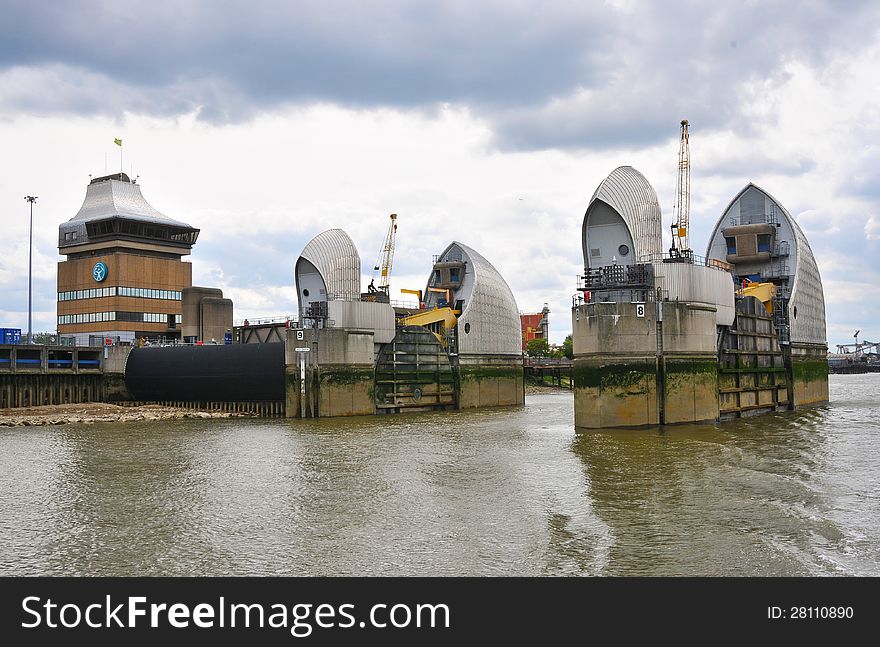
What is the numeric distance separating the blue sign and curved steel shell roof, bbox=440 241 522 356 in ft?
119

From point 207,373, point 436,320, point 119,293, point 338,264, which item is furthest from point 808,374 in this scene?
point 119,293

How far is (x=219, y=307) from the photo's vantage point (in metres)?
76.4

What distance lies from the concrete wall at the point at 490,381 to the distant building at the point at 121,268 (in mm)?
35046

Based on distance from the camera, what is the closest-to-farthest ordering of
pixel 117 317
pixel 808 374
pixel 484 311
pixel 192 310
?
pixel 808 374, pixel 484 311, pixel 192 310, pixel 117 317

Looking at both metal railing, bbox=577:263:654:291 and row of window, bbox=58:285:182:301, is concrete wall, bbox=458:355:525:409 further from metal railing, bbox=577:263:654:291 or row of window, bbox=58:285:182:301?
row of window, bbox=58:285:182:301

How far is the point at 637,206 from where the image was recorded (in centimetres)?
4634

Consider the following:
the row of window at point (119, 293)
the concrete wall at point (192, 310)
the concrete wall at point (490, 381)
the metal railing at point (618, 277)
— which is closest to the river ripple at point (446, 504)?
the metal railing at point (618, 277)

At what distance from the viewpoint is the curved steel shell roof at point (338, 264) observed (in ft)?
185

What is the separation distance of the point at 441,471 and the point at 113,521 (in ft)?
37.4

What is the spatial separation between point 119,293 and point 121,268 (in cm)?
252

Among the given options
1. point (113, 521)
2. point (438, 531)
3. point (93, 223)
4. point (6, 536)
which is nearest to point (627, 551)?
point (438, 531)

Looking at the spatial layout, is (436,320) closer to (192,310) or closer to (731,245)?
(731,245)

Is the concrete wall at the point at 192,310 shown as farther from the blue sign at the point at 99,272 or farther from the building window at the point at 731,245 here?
the building window at the point at 731,245

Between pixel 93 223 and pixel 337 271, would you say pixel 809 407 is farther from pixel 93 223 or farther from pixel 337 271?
pixel 93 223
